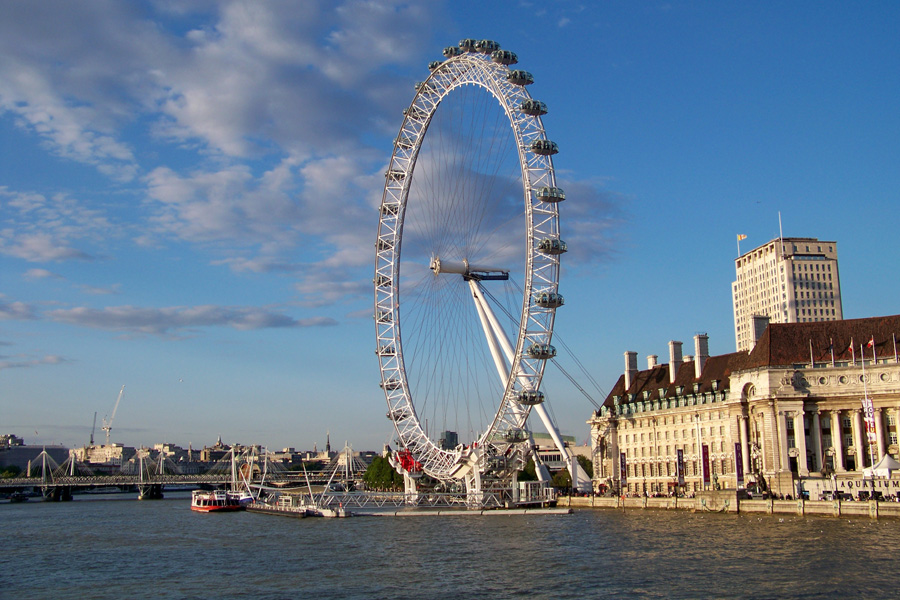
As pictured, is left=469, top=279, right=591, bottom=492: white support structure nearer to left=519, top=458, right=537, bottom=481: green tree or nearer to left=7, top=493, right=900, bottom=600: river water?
left=7, top=493, right=900, bottom=600: river water

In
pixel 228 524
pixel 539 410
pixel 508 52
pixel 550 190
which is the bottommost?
pixel 228 524

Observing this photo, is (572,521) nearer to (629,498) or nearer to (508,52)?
(629,498)

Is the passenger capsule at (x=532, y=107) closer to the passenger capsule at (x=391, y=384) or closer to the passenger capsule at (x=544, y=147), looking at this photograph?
the passenger capsule at (x=544, y=147)

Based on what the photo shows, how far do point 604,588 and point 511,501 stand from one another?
45.9 meters

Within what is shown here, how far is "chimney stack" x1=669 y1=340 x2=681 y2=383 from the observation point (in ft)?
323

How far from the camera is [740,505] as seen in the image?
67562 mm

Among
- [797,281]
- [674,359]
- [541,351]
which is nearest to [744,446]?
[674,359]

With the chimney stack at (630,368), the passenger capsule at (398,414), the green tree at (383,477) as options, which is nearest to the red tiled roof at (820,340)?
the chimney stack at (630,368)

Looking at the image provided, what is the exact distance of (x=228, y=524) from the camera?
79062mm

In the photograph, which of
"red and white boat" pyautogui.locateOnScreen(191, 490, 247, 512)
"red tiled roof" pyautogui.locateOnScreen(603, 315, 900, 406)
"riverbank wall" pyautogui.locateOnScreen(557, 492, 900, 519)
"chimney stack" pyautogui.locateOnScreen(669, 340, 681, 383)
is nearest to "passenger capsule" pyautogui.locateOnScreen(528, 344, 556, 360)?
"riverbank wall" pyautogui.locateOnScreen(557, 492, 900, 519)

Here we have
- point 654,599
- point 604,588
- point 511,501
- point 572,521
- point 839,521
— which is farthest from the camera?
point 511,501

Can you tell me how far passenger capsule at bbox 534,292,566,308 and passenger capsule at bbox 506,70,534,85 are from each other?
16.1m

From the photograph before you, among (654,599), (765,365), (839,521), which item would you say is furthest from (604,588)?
(765,365)

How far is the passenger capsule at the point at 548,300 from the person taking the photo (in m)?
68.9
